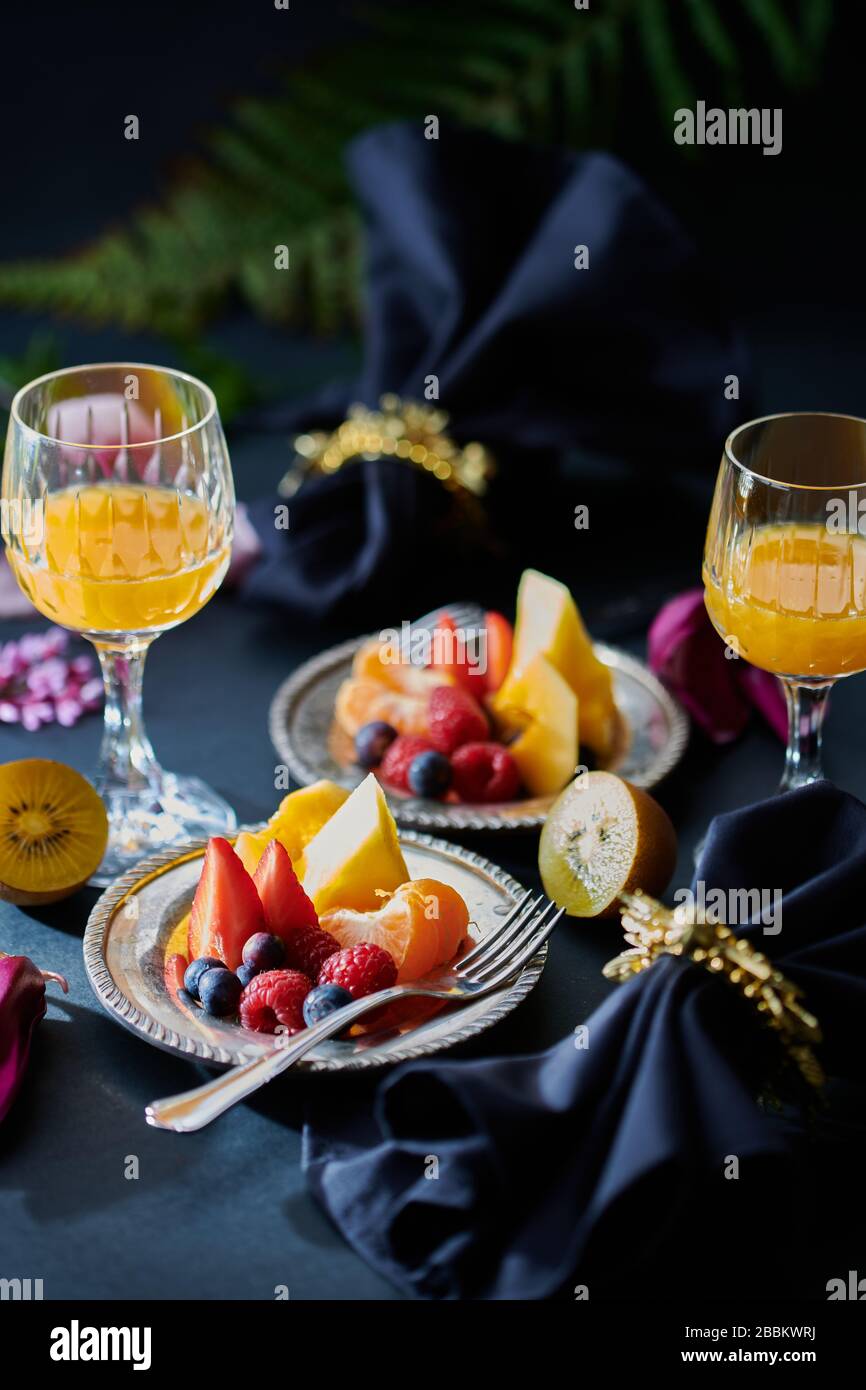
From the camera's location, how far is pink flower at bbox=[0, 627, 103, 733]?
1.99 meters

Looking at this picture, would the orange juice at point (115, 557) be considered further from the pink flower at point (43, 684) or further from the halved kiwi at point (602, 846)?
the halved kiwi at point (602, 846)

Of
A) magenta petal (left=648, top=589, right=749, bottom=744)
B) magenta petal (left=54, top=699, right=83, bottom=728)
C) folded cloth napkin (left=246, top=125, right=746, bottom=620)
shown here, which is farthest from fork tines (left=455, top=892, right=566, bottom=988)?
folded cloth napkin (left=246, top=125, right=746, bottom=620)

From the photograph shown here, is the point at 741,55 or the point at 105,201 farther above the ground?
the point at 741,55

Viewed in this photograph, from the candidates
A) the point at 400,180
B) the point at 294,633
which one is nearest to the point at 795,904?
the point at 294,633

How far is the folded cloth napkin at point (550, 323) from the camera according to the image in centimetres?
239

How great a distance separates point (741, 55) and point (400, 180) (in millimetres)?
946

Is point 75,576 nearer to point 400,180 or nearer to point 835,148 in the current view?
point 400,180

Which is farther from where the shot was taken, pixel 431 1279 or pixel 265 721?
pixel 265 721

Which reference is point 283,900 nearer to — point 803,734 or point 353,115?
point 803,734

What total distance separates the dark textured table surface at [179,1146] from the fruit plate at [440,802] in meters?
0.04

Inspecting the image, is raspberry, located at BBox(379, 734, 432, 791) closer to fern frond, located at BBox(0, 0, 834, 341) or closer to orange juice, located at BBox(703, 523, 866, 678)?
orange juice, located at BBox(703, 523, 866, 678)

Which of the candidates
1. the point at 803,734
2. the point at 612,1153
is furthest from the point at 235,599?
the point at 612,1153

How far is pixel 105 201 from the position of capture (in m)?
3.42
